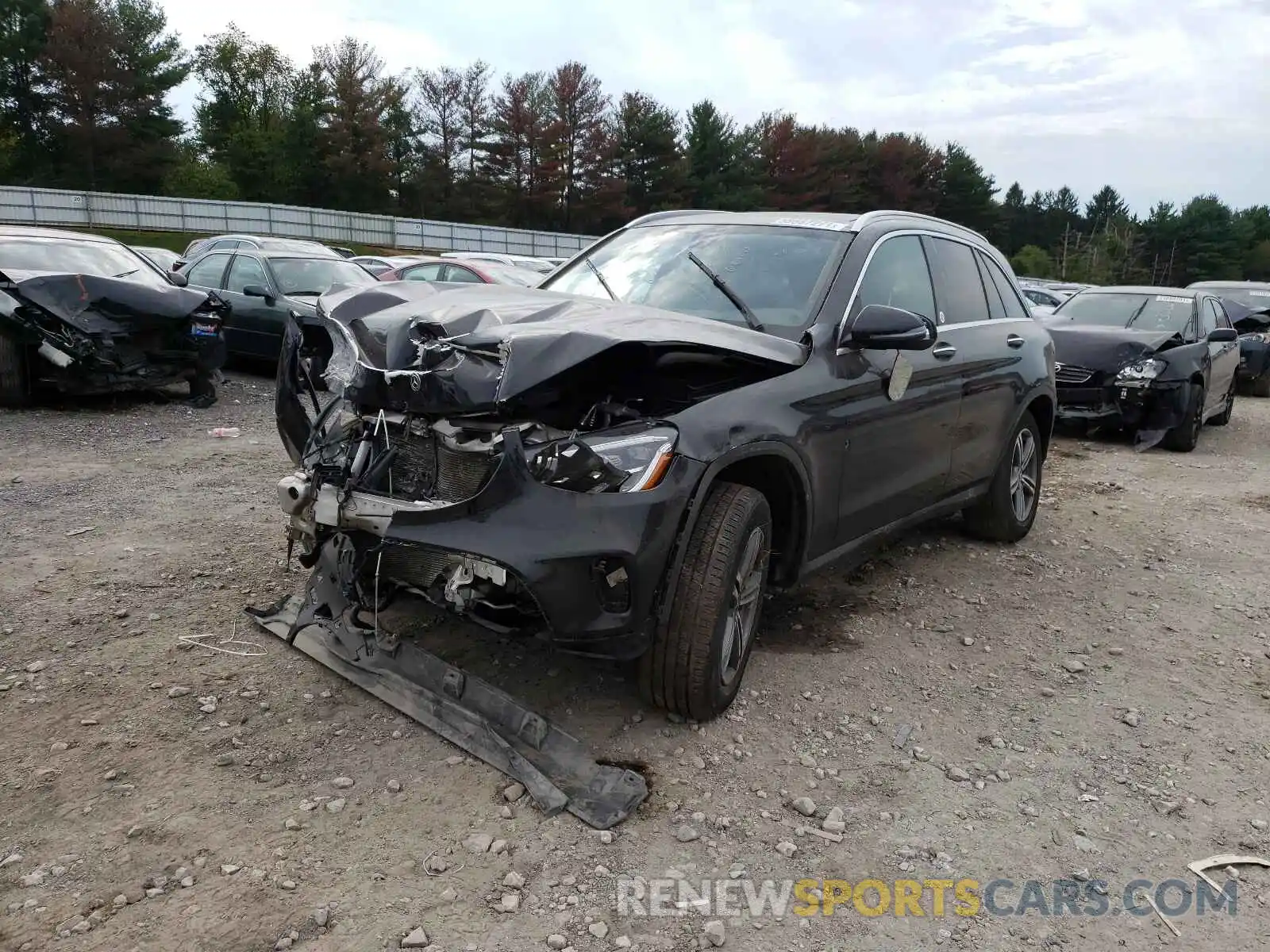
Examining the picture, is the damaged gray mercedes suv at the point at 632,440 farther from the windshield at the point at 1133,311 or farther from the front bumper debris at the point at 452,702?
the windshield at the point at 1133,311

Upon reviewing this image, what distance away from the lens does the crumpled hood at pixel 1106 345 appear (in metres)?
9.73

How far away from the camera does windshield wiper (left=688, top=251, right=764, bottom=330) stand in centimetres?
384

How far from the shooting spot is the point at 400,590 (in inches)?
132

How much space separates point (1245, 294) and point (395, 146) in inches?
1756

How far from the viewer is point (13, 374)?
327 inches

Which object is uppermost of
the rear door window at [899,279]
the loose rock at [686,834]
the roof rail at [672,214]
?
the roof rail at [672,214]

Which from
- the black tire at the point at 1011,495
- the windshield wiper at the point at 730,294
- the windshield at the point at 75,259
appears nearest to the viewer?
the windshield wiper at the point at 730,294

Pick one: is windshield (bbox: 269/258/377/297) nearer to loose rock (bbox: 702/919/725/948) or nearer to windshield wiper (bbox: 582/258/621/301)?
windshield wiper (bbox: 582/258/621/301)

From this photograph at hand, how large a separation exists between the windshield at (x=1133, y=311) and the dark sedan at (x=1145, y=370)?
0.05 ft

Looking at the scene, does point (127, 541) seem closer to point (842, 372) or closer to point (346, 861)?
point (346, 861)

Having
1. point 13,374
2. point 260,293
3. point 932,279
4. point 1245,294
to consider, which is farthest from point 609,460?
point 1245,294

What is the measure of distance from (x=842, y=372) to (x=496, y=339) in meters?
1.47

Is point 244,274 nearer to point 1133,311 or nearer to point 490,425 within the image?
point 490,425

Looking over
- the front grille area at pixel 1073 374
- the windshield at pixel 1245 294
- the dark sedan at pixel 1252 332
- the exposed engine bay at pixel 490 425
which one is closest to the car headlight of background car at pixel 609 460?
the exposed engine bay at pixel 490 425
